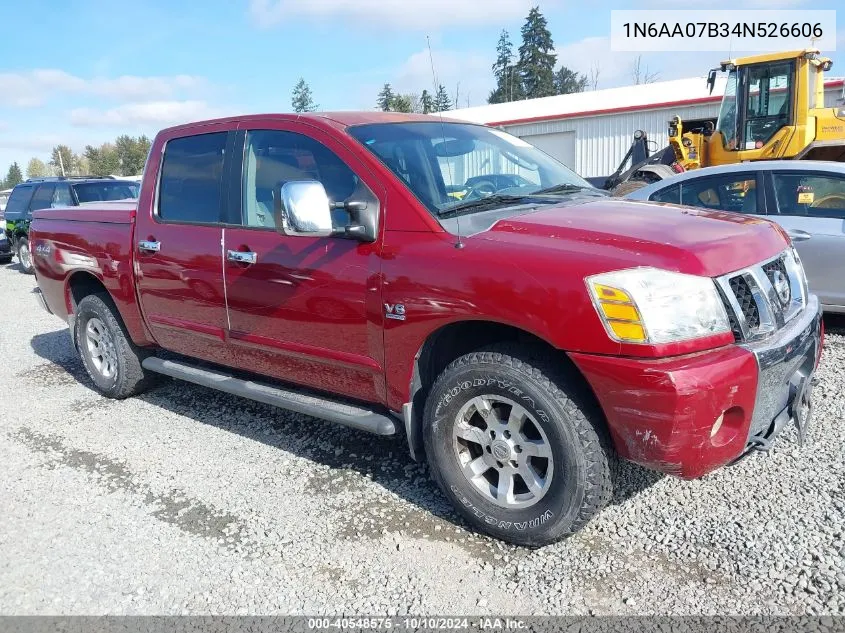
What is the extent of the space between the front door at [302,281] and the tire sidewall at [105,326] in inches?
62.8

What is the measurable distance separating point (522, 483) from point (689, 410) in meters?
0.89

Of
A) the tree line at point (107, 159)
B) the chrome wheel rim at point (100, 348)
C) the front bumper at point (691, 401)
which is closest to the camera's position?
the front bumper at point (691, 401)

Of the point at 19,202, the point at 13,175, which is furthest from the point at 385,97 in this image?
the point at 13,175

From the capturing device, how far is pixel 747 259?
9.04 feet

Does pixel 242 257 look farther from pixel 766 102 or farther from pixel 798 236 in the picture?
pixel 766 102

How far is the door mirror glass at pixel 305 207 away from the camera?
9.59 feet

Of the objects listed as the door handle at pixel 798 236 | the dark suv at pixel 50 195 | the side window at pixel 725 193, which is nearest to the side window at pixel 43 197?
the dark suv at pixel 50 195

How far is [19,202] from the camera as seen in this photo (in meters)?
14.4

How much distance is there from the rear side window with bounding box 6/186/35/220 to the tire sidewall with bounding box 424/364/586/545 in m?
13.9

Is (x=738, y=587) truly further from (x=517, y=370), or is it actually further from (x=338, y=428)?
(x=338, y=428)

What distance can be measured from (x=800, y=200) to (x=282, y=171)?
180 inches

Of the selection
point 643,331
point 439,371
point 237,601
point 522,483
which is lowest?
point 237,601

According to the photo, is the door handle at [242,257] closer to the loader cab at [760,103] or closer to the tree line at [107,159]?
the loader cab at [760,103]

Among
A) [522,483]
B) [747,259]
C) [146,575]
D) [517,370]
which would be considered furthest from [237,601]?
[747,259]
